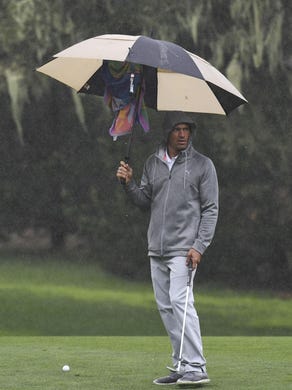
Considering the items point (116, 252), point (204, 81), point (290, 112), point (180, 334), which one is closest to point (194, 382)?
point (180, 334)

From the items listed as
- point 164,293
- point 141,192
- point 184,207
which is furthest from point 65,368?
point 184,207

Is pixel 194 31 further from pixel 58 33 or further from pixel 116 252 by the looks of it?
pixel 116 252

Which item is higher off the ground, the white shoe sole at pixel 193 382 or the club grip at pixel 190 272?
the club grip at pixel 190 272

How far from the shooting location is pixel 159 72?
5.47 m

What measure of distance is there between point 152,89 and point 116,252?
376 centimetres

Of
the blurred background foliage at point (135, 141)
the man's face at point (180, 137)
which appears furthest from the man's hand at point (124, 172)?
the blurred background foliage at point (135, 141)

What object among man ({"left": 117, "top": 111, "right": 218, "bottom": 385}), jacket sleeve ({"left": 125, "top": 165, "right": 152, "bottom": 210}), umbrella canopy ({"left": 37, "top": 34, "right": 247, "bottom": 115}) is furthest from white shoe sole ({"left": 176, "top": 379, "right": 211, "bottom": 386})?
umbrella canopy ({"left": 37, "top": 34, "right": 247, "bottom": 115})

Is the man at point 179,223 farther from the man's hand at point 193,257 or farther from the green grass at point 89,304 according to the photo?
the green grass at point 89,304

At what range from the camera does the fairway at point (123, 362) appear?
5332 millimetres

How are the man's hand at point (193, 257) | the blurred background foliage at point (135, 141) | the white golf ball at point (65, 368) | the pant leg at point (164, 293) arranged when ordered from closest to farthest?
the man's hand at point (193, 257)
the pant leg at point (164, 293)
the white golf ball at point (65, 368)
the blurred background foliage at point (135, 141)

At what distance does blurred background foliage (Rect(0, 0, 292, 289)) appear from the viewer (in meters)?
9.32

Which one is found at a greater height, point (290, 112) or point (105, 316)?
point (290, 112)

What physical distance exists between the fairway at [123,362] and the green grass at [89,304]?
73 cm

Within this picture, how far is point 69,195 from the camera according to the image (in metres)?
9.30
